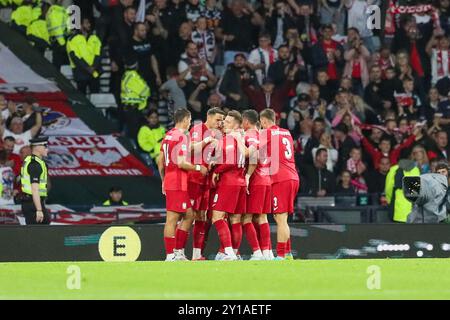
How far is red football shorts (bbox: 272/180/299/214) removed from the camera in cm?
2058

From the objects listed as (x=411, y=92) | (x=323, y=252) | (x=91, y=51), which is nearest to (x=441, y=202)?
(x=323, y=252)

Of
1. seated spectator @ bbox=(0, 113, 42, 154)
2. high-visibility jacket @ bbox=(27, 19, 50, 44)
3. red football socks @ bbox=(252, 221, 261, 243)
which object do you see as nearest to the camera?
red football socks @ bbox=(252, 221, 261, 243)

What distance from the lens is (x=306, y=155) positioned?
26297 millimetres

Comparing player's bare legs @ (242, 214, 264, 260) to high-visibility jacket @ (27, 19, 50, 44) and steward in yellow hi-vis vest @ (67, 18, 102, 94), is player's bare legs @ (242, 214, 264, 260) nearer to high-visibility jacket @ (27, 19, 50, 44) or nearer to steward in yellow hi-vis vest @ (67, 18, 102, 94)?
steward in yellow hi-vis vest @ (67, 18, 102, 94)

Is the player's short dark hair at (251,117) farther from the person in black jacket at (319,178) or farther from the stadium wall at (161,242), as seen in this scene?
the person in black jacket at (319,178)

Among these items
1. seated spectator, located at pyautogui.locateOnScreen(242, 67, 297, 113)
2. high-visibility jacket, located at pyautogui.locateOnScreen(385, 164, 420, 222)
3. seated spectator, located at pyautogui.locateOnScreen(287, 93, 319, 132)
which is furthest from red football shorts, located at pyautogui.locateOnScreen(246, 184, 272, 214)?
seated spectator, located at pyautogui.locateOnScreen(242, 67, 297, 113)

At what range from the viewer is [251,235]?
816 inches

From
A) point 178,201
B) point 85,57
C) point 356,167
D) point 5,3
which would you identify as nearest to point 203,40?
point 85,57

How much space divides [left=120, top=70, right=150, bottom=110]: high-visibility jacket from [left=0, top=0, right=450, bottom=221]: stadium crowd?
0.04 meters

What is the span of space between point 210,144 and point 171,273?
3415 millimetres

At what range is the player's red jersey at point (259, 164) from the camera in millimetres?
20500

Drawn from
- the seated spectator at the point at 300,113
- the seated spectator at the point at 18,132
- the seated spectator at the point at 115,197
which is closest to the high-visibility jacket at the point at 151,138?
the seated spectator at the point at 115,197

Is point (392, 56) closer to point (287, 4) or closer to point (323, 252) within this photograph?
point (287, 4)
